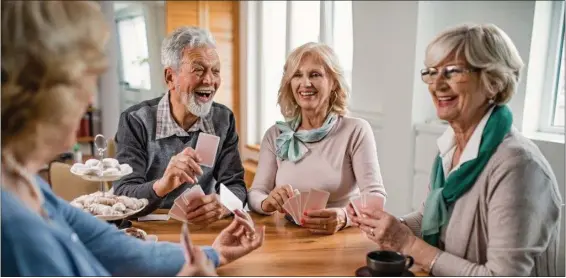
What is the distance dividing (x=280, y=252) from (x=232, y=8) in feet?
15.2

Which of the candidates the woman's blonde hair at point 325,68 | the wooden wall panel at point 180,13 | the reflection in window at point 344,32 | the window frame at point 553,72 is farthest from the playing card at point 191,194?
the wooden wall panel at point 180,13

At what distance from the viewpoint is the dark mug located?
1095 millimetres

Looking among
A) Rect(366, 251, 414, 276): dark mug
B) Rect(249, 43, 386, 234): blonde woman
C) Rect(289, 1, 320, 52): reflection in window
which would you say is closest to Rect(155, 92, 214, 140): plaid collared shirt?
Rect(249, 43, 386, 234): blonde woman

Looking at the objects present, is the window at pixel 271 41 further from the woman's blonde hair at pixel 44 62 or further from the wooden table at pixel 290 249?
the woman's blonde hair at pixel 44 62

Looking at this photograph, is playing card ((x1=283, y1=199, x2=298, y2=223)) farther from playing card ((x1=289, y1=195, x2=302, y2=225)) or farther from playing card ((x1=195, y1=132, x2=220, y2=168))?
playing card ((x1=195, y1=132, x2=220, y2=168))

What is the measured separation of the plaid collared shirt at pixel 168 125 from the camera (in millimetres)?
1954

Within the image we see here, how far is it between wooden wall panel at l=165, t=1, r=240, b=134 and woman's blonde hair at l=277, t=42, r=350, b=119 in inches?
129

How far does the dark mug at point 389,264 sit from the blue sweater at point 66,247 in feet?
1.51

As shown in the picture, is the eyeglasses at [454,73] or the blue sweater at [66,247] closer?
the blue sweater at [66,247]

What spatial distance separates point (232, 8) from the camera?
220 inches

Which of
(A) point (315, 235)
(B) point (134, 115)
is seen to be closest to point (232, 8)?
(B) point (134, 115)

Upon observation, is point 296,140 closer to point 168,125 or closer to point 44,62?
point 168,125

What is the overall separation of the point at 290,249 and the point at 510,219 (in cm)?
64

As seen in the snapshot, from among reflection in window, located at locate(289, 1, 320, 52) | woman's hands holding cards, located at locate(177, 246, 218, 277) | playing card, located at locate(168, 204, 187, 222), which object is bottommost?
playing card, located at locate(168, 204, 187, 222)
